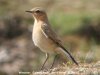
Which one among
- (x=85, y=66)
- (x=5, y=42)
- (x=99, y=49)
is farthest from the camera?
(x=5, y=42)

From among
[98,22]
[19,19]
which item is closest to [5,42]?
[19,19]

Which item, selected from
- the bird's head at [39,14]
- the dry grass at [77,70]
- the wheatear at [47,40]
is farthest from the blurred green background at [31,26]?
the dry grass at [77,70]

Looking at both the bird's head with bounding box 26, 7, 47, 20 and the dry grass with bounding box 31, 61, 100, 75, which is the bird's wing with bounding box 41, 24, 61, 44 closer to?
the bird's head with bounding box 26, 7, 47, 20

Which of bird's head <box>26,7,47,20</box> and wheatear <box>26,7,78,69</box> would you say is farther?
bird's head <box>26,7,47,20</box>

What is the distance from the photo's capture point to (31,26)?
86.5ft

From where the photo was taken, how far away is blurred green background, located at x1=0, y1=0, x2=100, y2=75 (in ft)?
76.2

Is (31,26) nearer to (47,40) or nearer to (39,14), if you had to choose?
(39,14)

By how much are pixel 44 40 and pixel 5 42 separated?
12500 mm

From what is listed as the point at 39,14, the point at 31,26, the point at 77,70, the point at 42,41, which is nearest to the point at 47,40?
the point at 42,41

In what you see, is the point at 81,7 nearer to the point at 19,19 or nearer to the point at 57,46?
the point at 19,19

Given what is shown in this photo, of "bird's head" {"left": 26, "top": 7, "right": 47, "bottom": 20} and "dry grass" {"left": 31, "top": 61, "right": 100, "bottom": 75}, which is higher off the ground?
"bird's head" {"left": 26, "top": 7, "right": 47, "bottom": 20}

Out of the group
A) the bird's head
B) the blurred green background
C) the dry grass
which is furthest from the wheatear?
the blurred green background

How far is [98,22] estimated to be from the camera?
86.3 feet

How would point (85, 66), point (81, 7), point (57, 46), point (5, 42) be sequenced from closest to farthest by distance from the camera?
1. point (85, 66)
2. point (57, 46)
3. point (5, 42)
4. point (81, 7)
